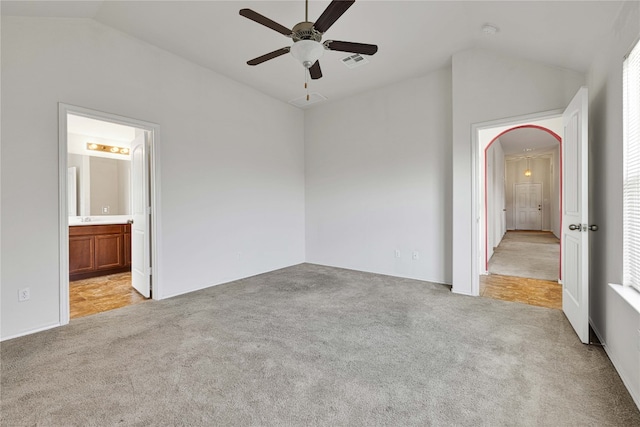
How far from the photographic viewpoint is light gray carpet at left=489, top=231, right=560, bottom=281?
4844 mm

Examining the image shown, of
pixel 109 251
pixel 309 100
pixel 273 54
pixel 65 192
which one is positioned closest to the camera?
pixel 273 54

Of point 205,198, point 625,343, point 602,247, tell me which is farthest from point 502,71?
point 205,198

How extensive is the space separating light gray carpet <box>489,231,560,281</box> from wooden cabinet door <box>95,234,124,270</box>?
6607 millimetres

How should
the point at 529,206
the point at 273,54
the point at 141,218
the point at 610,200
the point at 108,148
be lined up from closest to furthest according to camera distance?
the point at 610,200 → the point at 273,54 → the point at 141,218 → the point at 108,148 → the point at 529,206

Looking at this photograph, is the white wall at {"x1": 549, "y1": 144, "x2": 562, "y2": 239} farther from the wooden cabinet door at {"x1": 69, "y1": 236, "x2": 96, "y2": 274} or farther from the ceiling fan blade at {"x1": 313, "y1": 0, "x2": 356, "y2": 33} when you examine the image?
the wooden cabinet door at {"x1": 69, "y1": 236, "x2": 96, "y2": 274}

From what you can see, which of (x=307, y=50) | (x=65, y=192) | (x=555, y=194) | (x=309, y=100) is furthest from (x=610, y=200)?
(x=555, y=194)

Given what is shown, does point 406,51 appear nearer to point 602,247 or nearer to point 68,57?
point 602,247

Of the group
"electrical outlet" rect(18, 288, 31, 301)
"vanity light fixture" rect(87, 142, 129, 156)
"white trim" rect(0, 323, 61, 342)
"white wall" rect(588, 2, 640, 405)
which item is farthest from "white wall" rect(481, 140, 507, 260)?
"vanity light fixture" rect(87, 142, 129, 156)

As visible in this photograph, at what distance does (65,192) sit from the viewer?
289 centimetres

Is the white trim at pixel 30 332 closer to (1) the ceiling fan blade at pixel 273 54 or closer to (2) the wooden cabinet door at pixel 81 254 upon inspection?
(2) the wooden cabinet door at pixel 81 254

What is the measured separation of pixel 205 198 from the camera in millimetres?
4156

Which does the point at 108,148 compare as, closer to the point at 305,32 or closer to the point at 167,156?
the point at 167,156

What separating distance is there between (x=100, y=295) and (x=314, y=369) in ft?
11.3

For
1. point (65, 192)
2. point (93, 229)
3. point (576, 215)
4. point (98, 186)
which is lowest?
point (93, 229)
